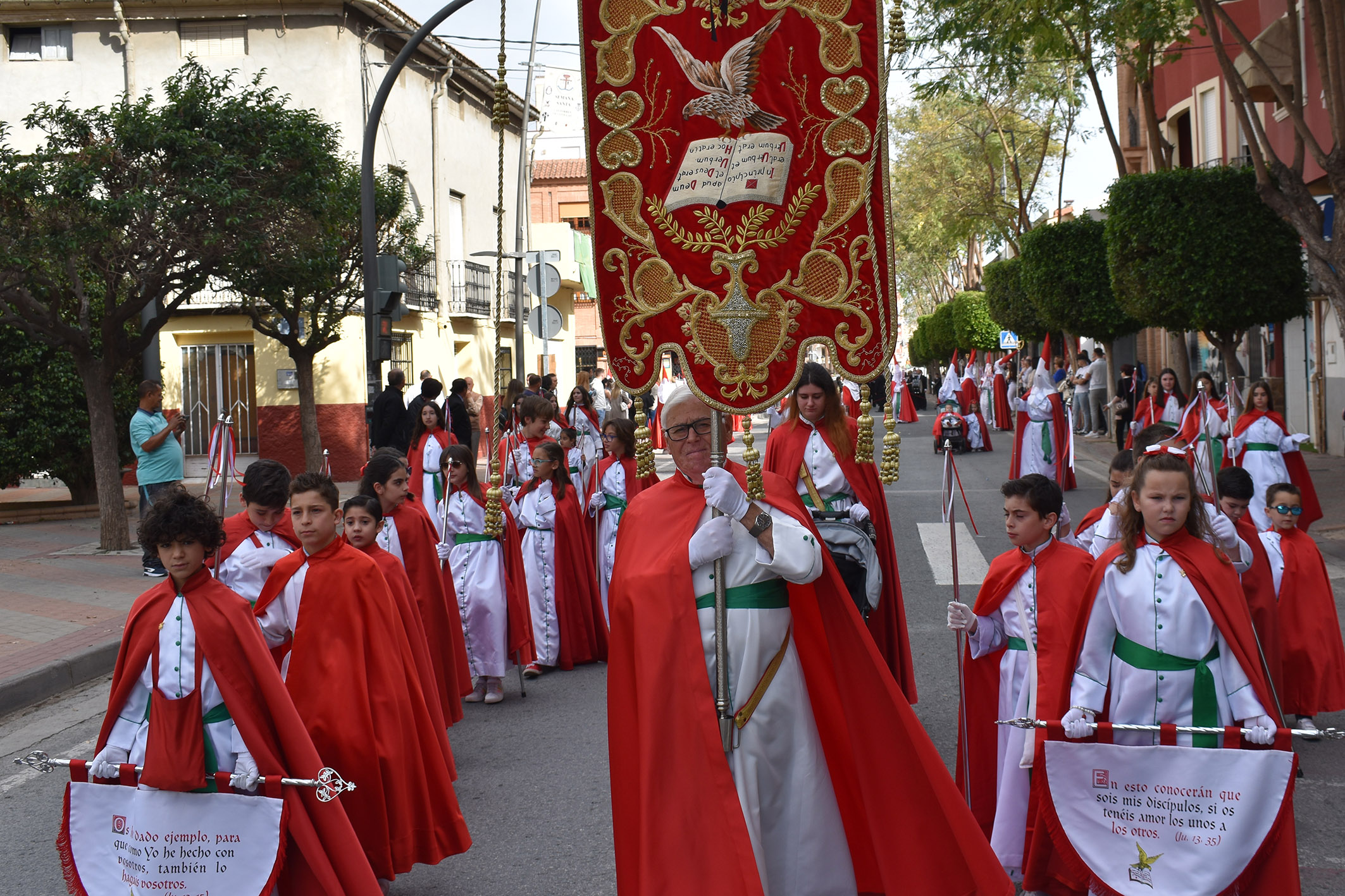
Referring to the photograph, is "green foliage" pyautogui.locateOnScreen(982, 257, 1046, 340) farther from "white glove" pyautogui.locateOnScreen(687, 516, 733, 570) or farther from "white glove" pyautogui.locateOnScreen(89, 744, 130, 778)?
"white glove" pyautogui.locateOnScreen(89, 744, 130, 778)

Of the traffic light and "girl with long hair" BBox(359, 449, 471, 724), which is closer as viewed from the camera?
"girl with long hair" BBox(359, 449, 471, 724)

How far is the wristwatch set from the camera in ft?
12.4

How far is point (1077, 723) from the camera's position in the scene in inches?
158

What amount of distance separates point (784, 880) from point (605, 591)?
5.62 meters

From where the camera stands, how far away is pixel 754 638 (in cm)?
385

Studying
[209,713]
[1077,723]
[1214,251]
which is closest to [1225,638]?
[1077,723]

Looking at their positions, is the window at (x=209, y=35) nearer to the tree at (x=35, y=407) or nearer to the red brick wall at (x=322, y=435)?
the red brick wall at (x=322, y=435)

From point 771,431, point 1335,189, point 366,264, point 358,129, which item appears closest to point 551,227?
point 358,129

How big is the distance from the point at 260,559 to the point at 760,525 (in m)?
2.43

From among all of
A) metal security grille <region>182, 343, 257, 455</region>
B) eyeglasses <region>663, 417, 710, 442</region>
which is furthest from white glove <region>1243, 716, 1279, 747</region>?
metal security grille <region>182, 343, 257, 455</region>

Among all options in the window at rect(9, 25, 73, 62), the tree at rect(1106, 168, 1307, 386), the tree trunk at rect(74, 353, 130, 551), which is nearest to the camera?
the tree trunk at rect(74, 353, 130, 551)

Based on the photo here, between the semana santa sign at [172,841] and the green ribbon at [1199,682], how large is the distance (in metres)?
2.74

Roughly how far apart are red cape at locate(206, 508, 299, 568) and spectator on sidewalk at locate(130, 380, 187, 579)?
23.7 feet

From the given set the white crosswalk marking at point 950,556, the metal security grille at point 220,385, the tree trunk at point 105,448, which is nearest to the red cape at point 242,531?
the white crosswalk marking at point 950,556
